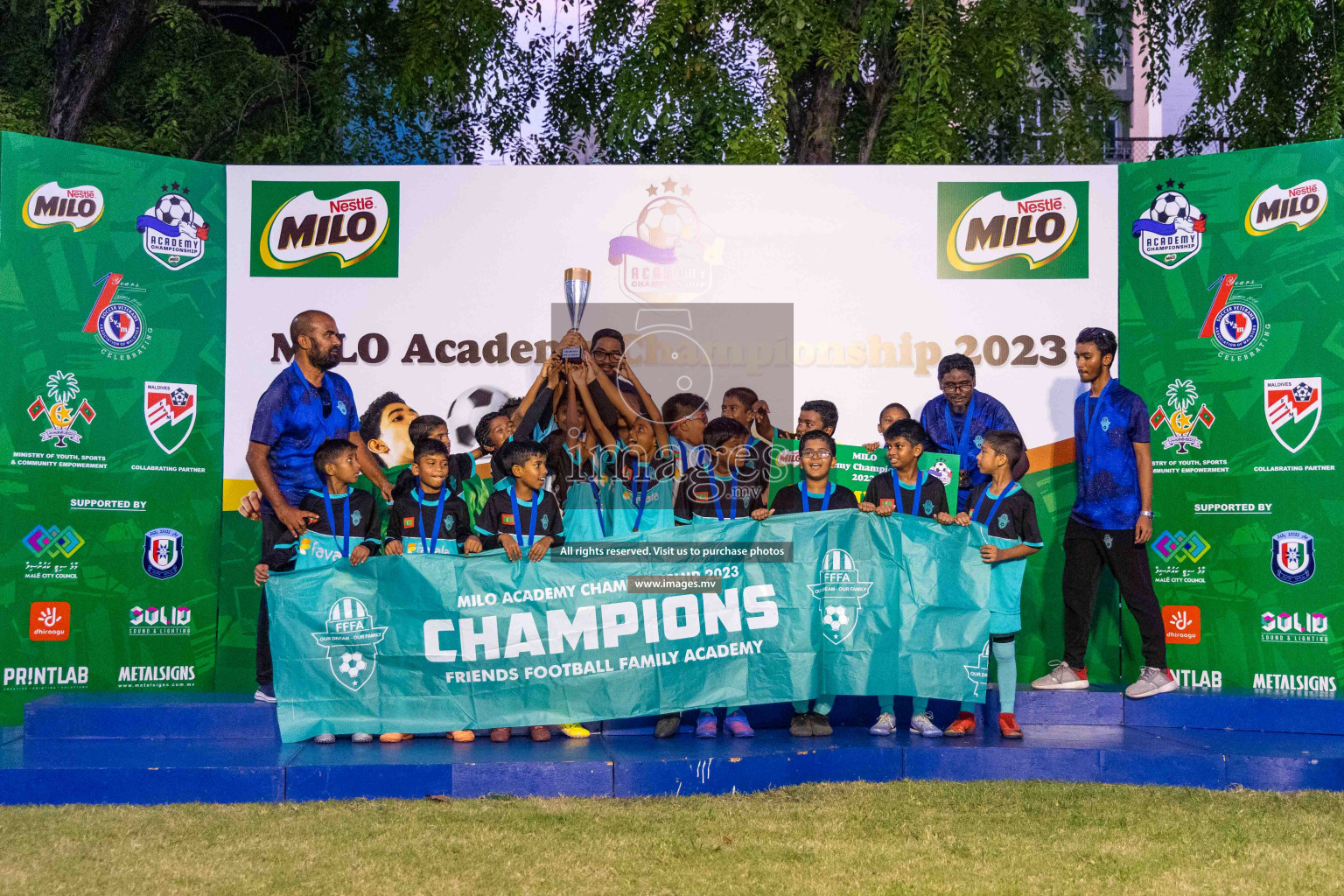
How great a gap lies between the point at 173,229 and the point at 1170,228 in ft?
21.0

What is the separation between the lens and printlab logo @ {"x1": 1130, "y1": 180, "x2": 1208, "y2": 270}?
7.40 m

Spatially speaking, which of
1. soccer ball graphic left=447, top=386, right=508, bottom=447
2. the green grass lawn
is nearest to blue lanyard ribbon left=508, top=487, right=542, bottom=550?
soccer ball graphic left=447, top=386, right=508, bottom=447

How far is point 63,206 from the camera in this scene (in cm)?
719

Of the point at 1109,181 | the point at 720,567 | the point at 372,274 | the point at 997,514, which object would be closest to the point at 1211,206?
the point at 1109,181

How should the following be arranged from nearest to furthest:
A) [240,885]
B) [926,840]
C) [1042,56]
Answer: [240,885], [926,840], [1042,56]

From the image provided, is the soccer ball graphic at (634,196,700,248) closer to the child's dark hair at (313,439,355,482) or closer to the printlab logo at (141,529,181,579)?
the child's dark hair at (313,439,355,482)

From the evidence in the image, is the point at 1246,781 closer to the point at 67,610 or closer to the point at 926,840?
the point at 926,840

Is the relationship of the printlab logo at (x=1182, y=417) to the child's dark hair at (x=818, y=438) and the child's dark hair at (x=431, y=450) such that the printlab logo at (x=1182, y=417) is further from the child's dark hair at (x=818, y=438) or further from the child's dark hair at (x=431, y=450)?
the child's dark hair at (x=431, y=450)

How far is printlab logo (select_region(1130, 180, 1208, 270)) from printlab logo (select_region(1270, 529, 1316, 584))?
6.02ft

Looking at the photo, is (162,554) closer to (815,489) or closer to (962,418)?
(815,489)

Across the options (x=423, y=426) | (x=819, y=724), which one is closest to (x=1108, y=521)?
(x=819, y=724)

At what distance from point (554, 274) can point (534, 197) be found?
1.71 ft

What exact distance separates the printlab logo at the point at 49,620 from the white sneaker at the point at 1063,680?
5891mm

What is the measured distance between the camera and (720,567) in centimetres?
626
